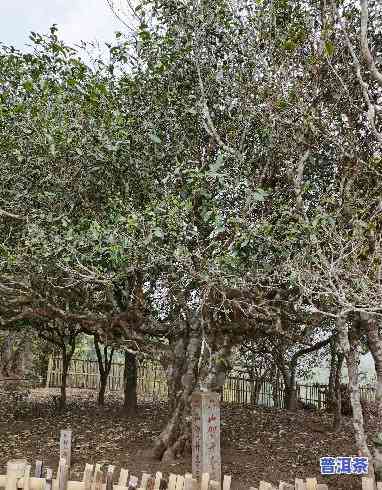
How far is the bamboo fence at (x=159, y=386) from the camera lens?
19891 mm

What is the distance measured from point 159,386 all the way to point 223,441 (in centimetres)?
1385

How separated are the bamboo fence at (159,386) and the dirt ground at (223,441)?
160 inches

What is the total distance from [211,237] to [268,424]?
6413 millimetres

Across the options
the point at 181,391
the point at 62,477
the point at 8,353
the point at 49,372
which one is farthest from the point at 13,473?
the point at 49,372

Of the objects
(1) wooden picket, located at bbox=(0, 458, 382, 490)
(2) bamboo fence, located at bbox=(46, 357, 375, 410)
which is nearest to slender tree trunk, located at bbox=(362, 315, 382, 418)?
(1) wooden picket, located at bbox=(0, 458, 382, 490)

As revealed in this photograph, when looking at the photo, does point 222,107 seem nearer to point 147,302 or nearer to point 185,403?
point 147,302

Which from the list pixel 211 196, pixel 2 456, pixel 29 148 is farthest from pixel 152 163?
pixel 2 456

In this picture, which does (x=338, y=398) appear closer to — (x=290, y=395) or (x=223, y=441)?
(x=223, y=441)

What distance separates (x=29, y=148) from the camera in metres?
8.97

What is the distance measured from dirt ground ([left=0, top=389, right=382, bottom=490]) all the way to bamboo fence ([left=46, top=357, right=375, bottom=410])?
4.06 m

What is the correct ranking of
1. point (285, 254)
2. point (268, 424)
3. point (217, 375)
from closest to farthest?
point (285, 254)
point (217, 375)
point (268, 424)

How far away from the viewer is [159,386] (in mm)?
24109

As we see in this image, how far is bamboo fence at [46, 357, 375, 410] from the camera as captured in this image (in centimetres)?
1989

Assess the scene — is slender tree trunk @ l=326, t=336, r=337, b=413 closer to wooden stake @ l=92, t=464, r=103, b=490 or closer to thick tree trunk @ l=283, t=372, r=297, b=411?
thick tree trunk @ l=283, t=372, r=297, b=411
